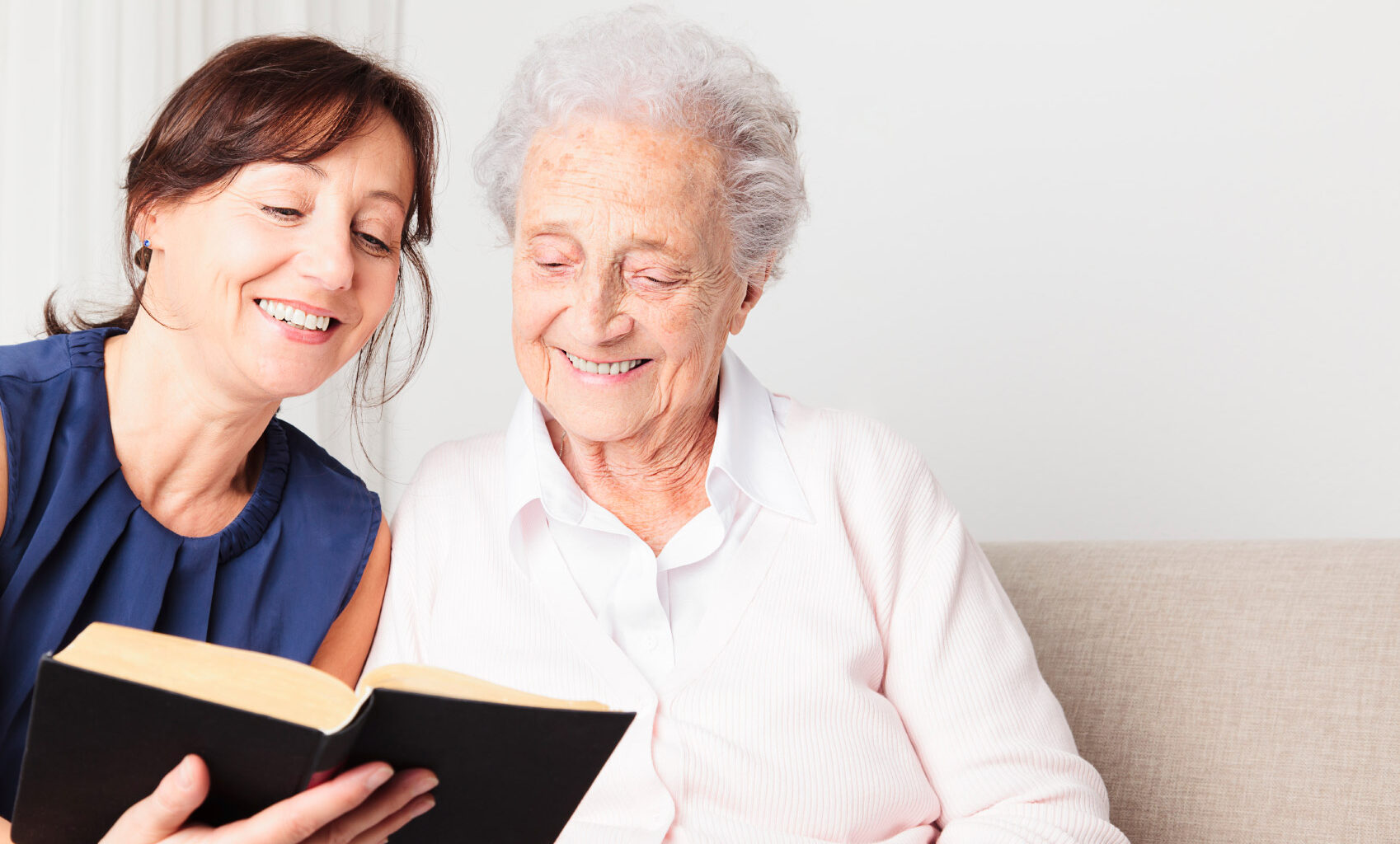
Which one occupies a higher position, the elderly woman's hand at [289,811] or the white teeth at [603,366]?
the white teeth at [603,366]

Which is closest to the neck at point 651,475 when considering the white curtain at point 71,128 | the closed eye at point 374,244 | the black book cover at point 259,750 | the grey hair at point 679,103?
the grey hair at point 679,103

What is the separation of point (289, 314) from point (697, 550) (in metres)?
0.62

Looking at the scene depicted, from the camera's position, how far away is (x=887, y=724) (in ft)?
5.06

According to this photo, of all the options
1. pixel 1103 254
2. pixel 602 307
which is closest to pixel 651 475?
pixel 602 307

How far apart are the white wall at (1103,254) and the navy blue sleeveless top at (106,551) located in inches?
40.0

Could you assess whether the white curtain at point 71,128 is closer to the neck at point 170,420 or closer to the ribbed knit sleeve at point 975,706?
the neck at point 170,420

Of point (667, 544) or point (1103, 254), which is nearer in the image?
point (667, 544)

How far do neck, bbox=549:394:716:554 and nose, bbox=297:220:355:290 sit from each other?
40 centimetres

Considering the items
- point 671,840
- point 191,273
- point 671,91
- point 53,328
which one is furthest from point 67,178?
point 671,840

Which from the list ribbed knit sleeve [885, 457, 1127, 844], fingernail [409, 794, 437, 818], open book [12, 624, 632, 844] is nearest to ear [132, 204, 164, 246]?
open book [12, 624, 632, 844]

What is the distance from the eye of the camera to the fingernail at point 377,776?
0.99m

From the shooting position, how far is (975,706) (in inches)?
59.9

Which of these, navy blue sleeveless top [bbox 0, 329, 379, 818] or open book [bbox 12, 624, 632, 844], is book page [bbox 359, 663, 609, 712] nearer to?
open book [bbox 12, 624, 632, 844]

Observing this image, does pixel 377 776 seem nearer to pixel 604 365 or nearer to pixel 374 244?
pixel 604 365
